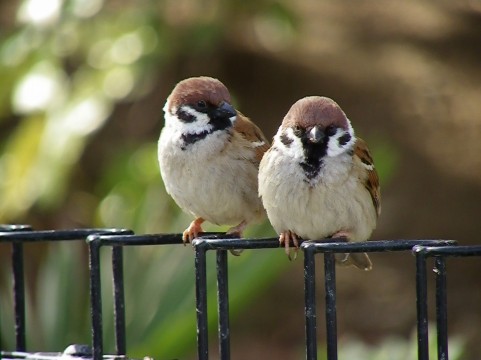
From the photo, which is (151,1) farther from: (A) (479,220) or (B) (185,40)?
(A) (479,220)

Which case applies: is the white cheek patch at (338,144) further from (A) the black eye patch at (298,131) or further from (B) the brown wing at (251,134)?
(B) the brown wing at (251,134)

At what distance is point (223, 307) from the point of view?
7.39ft

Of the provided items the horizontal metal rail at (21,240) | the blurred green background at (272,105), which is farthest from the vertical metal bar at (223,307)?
the blurred green background at (272,105)

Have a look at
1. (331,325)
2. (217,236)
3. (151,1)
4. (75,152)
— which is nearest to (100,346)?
(217,236)

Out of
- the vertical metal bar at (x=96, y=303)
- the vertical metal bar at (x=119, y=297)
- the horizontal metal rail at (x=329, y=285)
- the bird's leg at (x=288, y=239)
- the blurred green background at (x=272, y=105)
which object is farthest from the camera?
the blurred green background at (x=272, y=105)

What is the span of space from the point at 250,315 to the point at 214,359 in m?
0.38

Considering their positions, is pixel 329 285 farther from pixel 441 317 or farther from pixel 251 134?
pixel 251 134

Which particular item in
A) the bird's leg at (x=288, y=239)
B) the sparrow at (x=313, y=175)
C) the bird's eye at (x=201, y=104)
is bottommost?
the bird's leg at (x=288, y=239)

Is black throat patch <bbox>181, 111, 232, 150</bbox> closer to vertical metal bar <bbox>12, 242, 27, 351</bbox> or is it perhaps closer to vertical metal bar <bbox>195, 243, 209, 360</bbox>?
vertical metal bar <bbox>12, 242, 27, 351</bbox>

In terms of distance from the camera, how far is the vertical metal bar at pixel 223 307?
87.0 inches

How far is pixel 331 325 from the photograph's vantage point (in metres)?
2.03

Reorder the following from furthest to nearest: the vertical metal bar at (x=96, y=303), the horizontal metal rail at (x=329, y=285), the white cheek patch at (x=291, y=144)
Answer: the white cheek patch at (x=291, y=144) → the vertical metal bar at (x=96, y=303) → the horizontal metal rail at (x=329, y=285)

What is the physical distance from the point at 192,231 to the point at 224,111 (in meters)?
0.36

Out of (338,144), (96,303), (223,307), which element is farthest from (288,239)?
(96,303)
